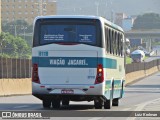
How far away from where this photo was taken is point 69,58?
2647cm

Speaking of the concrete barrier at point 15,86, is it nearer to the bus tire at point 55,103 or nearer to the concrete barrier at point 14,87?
the concrete barrier at point 14,87

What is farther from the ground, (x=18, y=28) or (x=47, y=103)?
(x=18, y=28)

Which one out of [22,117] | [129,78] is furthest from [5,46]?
[22,117]

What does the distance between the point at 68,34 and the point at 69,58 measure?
0.80 metres

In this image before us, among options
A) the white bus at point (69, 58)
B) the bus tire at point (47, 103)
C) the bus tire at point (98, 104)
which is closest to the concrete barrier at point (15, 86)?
the bus tire at point (98, 104)

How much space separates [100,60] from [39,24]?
2.33 metres

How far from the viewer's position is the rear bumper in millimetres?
26312

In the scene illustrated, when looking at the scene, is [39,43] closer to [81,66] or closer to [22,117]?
[81,66]

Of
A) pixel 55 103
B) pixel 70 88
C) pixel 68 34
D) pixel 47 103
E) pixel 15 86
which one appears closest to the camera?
pixel 70 88

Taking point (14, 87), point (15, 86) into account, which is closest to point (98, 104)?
point (14, 87)

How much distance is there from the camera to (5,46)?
136875 millimetres

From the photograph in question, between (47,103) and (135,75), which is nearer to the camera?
(47,103)

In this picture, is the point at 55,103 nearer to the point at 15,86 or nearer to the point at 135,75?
the point at 15,86

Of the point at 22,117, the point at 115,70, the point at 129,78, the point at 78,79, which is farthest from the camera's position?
the point at 129,78
